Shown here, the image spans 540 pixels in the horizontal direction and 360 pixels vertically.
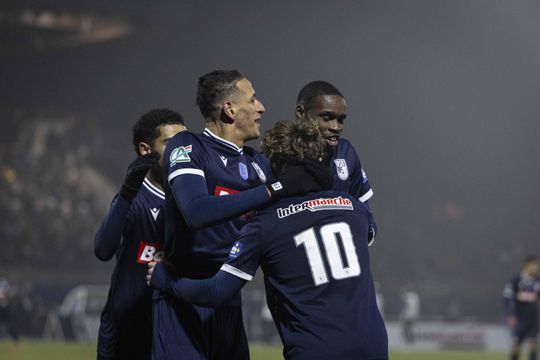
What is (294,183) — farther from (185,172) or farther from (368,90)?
(368,90)

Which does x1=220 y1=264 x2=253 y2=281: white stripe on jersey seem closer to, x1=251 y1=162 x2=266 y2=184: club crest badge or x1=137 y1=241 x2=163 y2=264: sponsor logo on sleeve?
x1=251 y1=162 x2=266 y2=184: club crest badge

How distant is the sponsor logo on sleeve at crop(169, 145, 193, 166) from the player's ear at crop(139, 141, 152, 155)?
1016 mm

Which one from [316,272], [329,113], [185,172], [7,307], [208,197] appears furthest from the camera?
[7,307]

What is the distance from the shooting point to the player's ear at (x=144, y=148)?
4.95 m

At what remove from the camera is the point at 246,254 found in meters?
3.50

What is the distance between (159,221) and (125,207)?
1.16 ft

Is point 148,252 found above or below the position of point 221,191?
below

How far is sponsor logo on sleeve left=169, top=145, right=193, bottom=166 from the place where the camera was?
391 cm

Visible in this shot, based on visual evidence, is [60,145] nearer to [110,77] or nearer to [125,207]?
[110,77]

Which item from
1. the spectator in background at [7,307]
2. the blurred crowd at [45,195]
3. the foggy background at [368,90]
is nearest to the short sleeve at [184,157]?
the spectator in background at [7,307]

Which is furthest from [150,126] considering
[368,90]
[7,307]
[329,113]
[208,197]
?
[368,90]

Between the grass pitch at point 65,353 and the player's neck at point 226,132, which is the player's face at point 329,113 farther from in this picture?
the grass pitch at point 65,353

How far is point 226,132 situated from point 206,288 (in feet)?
2.97

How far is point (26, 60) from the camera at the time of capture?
99.2 ft
